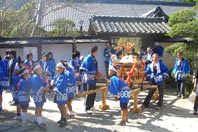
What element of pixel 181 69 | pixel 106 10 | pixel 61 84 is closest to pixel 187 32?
pixel 181 69

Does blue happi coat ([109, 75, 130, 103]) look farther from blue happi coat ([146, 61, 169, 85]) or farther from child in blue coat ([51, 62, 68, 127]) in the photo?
blue happi coat ([146, 61, 169, 85])

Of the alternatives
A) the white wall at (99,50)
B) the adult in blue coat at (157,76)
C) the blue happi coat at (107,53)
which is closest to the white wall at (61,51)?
the white wall at (99,50)

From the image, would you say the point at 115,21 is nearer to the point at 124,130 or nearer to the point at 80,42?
the point at 80,42

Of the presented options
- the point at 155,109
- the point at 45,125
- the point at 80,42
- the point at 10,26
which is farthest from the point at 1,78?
the point at 10,26

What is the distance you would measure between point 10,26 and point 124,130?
40.4ft

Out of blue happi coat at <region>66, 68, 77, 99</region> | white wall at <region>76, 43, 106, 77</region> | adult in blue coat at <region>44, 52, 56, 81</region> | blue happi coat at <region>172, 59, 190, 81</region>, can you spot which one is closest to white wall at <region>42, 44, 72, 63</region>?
white wall at <region>76, 43, 106, 77</region>

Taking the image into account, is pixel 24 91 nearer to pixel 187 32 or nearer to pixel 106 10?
pixel 187 32

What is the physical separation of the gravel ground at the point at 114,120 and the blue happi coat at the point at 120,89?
0.63 m

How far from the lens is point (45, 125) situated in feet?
21.4

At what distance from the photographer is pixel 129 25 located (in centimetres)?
1323

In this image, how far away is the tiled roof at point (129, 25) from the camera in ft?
41.5

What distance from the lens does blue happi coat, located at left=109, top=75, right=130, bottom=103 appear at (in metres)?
6.59

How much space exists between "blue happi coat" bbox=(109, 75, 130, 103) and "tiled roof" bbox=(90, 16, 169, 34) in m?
6.07

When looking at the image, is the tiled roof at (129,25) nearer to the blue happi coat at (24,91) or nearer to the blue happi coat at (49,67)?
the blue happi coat at (49,67)
